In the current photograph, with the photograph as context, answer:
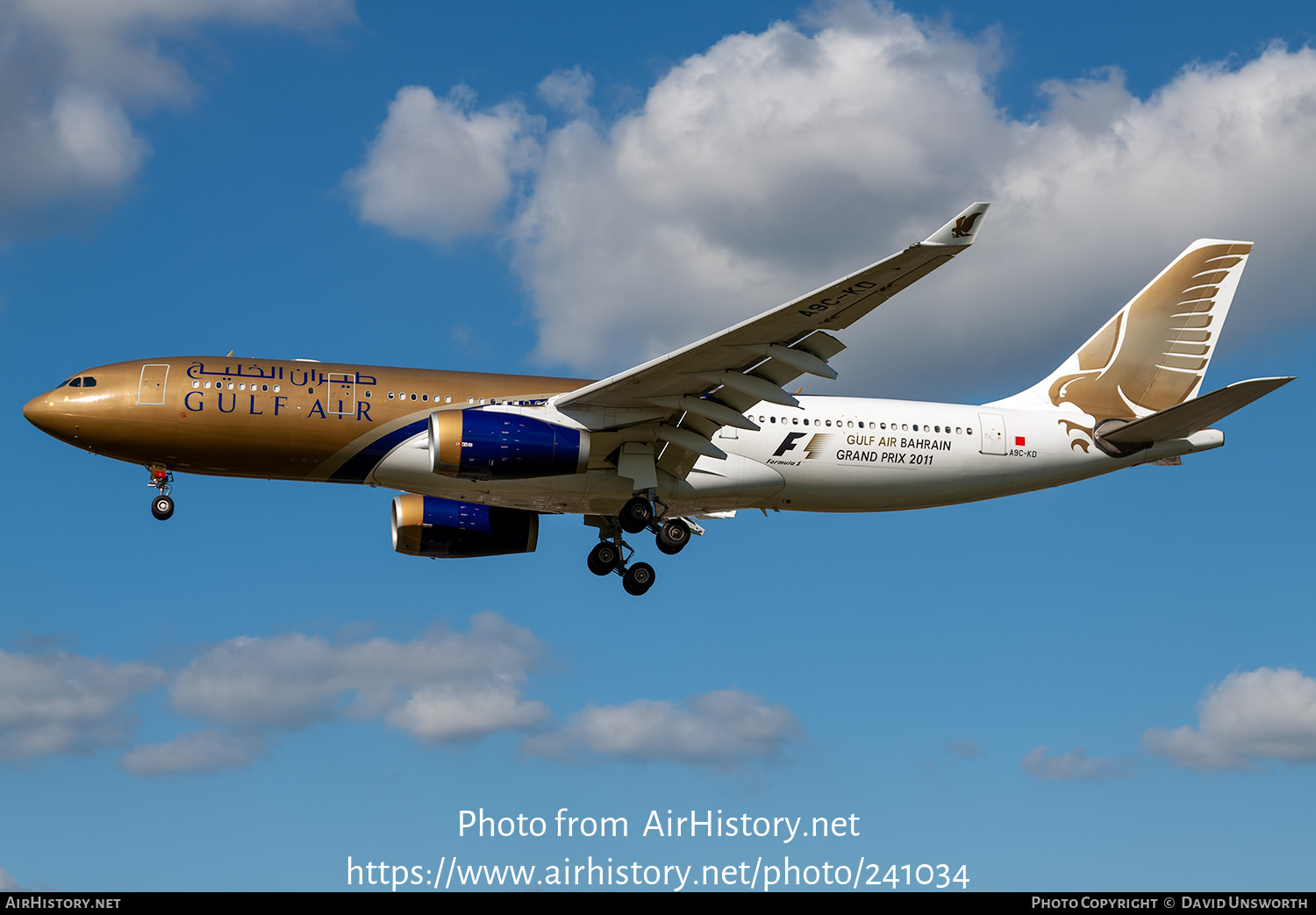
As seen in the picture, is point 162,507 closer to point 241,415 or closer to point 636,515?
point 241,415

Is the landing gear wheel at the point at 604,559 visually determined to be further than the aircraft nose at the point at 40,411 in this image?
Yes

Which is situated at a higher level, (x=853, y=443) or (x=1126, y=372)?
(x=1126, y=372)

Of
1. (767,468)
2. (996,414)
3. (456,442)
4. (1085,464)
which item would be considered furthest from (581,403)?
(1085,464)

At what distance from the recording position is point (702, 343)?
25469 mm

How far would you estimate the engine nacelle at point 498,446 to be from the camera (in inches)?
1045

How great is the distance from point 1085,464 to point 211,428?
19945mm

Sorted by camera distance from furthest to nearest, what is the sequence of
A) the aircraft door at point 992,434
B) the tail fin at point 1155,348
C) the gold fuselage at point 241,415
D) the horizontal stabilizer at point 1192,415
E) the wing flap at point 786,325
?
1. the tail fin at point 1155,348
2. the aircraft door at point 992,434
3. the gold fuselage at point 241,415
4. the horizontal stabilizer at point 1192,415
5. the wing flap at point 786,325

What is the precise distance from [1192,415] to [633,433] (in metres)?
12.7

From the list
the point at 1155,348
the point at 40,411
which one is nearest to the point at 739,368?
the point at 1155,348

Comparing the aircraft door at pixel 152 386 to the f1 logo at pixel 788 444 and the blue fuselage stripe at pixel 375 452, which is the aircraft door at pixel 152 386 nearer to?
the blue fuselage stripe at pixel 375 452

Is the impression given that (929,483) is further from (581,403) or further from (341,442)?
(341,442)

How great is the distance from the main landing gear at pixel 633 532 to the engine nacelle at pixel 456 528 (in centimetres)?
203

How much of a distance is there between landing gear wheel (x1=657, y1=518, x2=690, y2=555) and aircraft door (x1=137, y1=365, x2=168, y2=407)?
11.1m

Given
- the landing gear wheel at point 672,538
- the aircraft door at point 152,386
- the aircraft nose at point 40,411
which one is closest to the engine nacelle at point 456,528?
the landing gear wheel at point 672,538
